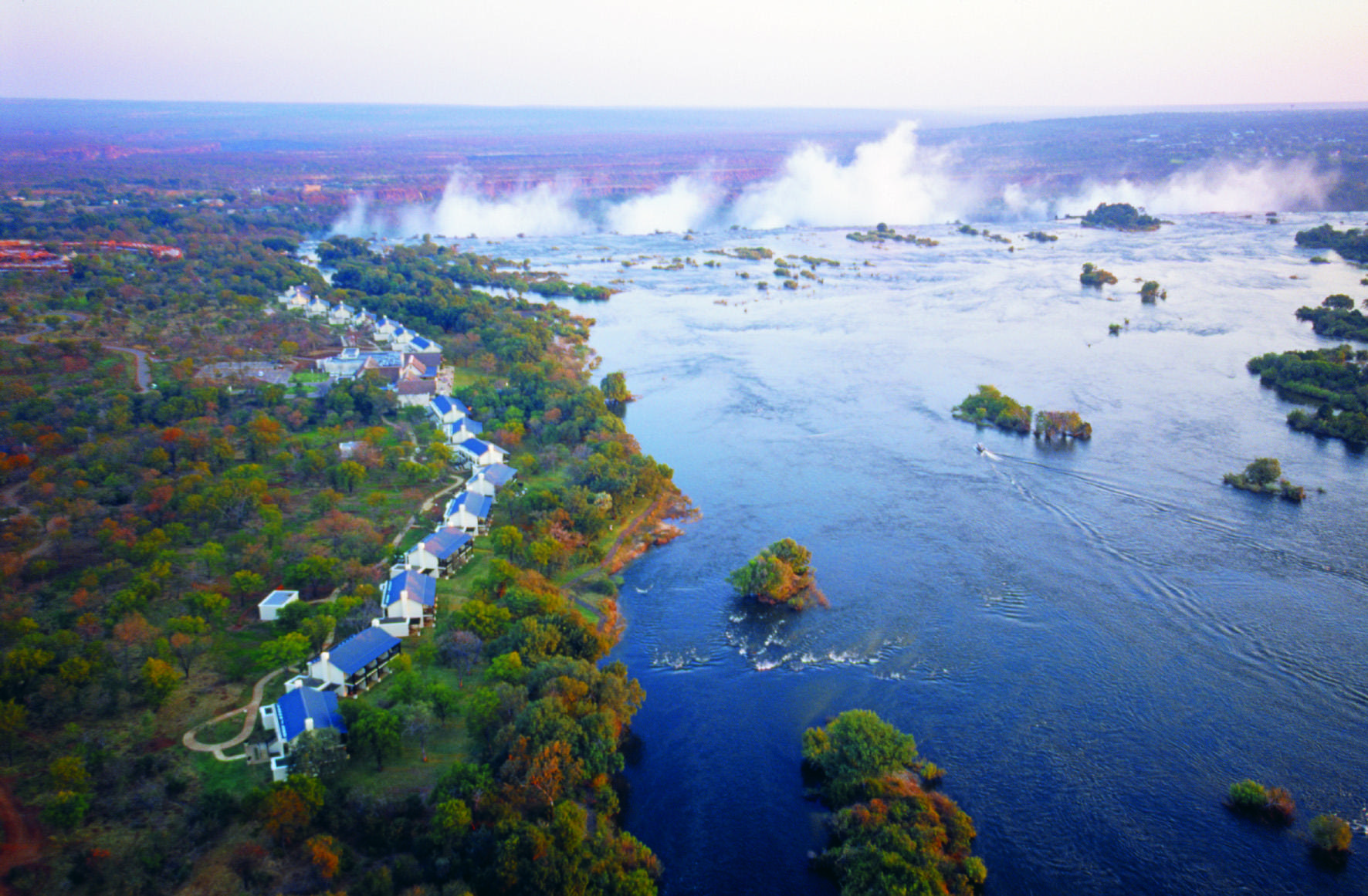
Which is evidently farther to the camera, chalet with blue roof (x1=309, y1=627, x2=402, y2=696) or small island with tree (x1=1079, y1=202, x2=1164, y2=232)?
small island with tree (x1=1079, y1=202, x2=1164, y2=232)

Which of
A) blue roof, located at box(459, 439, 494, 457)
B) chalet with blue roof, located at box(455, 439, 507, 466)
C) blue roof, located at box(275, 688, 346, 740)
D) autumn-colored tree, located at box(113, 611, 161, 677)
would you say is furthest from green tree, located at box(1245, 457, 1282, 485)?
autumn-colored tree, located at box(113, 611, 161, 677)

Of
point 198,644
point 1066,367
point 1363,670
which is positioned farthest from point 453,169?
point 1363,670

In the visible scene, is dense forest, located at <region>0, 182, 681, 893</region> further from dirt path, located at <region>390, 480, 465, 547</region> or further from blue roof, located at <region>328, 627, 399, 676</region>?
blue roof, located at <region>328, 627, 399, 676</region>

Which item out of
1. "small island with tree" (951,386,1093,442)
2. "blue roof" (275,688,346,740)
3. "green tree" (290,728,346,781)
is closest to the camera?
"green tree" (290,728,346,781)

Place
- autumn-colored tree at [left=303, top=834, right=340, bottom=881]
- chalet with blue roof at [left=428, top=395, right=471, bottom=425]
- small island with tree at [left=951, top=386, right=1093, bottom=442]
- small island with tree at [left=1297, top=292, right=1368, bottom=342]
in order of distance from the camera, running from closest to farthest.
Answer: autumn-colored tree at [left=303, top=834, right=340, bottom=881]
small island with tree at [left=951, top=386, right=1093, bottom=442]
chalet with blue roof at [left=428, top=395, right=471, bottom=425]
small island with tree at [left=1297, top=292, right=1368, bottom=342]

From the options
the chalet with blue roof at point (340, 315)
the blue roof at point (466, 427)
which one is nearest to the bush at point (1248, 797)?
the blue roof at point (466, 427)

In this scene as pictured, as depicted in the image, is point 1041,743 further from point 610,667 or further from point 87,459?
point 87,459

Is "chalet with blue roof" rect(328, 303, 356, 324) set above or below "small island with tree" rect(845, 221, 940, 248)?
below

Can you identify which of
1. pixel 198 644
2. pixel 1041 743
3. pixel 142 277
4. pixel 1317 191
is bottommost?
pixel 1041 743
